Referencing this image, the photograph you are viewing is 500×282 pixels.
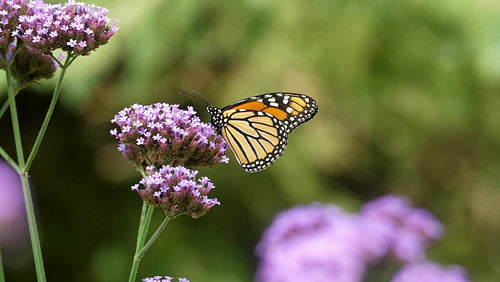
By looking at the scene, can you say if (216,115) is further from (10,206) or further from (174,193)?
(10,206)

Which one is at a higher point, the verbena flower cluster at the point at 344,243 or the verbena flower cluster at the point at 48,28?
the verbena flower cluster at the point at 344,243

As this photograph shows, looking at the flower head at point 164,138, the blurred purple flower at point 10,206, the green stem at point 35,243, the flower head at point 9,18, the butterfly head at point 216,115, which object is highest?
the blurred purple flower at point 10,206

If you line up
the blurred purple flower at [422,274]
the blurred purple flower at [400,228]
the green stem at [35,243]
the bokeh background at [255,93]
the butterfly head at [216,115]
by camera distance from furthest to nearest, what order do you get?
the bokeh background at [255,93] < the blurred purple flower at [400,228] < the blurred purple flower at [422,274] < the butterfly head at [216,115] < the green stem at [35,243]

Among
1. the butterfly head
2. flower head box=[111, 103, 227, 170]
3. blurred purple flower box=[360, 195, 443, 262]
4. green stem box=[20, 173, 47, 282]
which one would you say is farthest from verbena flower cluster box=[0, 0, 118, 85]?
blurred purple flower box=[360, 195, 443, 262]

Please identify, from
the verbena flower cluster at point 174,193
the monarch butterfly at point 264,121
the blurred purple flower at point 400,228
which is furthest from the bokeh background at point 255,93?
the verbena flower cluster at point 174,193

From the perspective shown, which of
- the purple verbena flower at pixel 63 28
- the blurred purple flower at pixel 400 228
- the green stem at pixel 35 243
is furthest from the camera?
the blurred purple flower at pixel 400 228

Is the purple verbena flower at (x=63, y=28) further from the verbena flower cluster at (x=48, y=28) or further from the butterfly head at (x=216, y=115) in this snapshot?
the butterfly head at (x=216, y=115)

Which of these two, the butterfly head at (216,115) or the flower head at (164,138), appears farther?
the butterfly head at (216,115)
